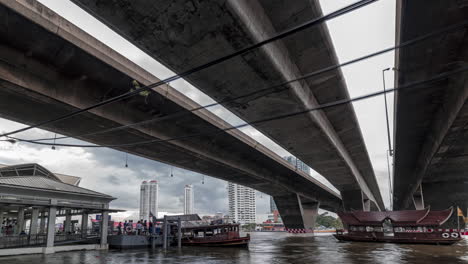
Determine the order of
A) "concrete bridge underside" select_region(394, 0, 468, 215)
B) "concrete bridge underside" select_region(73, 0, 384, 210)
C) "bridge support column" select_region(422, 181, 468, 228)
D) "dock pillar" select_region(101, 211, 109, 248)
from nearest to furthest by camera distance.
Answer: "concrete bridge underside" select_region(73, 0, 384, 210) → "concrete bridge underside" select_region(394, 0, 468, 215) → "dock pillar" select_region(101, 211, 109, 248) → "bridge support column" select_region(422, 181, 468, 228)

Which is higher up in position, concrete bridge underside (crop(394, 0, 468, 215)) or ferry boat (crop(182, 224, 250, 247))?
concrete bridge underside (crop(394, 0, 468, 215))

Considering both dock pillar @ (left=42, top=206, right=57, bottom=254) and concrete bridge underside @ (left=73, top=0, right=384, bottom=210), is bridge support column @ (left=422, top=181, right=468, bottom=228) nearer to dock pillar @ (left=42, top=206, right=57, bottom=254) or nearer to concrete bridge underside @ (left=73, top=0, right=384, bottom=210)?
concrete bridge underside @ (left=73, top=0, right=384, bottom=210)

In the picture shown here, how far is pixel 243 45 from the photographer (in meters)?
11.1

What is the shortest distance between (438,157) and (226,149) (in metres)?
19.0

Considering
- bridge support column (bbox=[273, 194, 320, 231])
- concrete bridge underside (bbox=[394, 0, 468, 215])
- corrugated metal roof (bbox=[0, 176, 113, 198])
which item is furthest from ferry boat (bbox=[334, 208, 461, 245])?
corrugated metal roof (bbox=[0, 176, 113, 198])

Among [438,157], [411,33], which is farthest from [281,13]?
[438,157]

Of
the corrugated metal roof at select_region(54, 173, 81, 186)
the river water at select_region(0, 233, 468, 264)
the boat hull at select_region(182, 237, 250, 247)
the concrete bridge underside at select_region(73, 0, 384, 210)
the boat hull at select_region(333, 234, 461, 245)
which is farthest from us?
the corrugated metal roof at select_region(54, 173, 81, 186)

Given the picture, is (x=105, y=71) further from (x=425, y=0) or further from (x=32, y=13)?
(x=425, y=0)

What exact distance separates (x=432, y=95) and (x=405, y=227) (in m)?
21.4

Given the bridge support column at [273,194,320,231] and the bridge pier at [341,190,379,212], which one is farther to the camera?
the bridge support column at [273,194,320,231]

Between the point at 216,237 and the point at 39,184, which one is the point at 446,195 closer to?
the point at 216,237

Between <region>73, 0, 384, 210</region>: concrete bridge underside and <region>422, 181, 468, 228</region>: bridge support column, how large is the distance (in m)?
30.0

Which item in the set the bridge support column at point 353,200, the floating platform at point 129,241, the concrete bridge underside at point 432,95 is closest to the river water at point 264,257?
the floating platform at point 129,241

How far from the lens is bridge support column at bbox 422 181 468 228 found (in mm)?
40031
